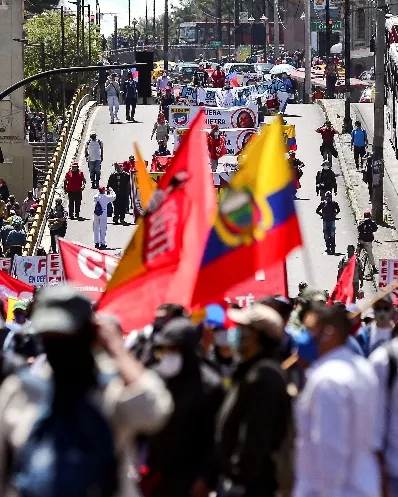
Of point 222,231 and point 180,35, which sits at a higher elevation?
point 180,35

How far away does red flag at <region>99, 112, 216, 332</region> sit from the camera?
8375mm

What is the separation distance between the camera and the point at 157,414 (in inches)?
199

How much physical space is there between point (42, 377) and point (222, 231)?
10.2 feet

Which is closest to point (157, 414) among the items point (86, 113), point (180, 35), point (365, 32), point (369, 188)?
point (369, 188)

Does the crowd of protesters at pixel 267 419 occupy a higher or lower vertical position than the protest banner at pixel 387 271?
higher

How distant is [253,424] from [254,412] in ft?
0.17

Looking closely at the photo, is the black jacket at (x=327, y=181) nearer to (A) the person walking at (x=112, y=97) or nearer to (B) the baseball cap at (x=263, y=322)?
(A) the person walking at (x=112, y=97)

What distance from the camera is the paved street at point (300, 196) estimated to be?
30000 mm

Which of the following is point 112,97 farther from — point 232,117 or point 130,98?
point 232,117

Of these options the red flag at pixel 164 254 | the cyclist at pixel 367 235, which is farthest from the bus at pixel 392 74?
the red flag at pixel 164 254

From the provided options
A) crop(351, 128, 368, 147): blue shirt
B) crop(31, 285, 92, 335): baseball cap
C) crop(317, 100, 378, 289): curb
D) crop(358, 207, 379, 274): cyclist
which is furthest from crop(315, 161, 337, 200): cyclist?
crop(31, 285, 92, 335): baseball cap

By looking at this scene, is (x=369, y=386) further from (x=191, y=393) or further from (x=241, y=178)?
(x=241, y=178)

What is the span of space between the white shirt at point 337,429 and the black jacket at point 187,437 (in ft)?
1.30

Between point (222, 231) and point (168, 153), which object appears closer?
point (222, 231)
